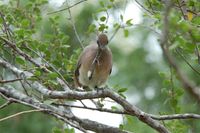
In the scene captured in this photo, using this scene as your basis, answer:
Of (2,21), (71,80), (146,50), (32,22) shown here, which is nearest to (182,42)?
(2,21)

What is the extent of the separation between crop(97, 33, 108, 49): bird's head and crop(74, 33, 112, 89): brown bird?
3.3 inches

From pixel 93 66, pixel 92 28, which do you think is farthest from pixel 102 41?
pixel 93 66

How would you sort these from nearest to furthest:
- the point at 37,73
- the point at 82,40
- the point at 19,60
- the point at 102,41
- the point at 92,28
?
1. the point at 37,73
2. the point at 19,60
3. the point at 102,41
4. the point at 92,28
5. the point at 82,40

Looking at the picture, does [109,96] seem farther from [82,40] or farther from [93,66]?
[82,40]

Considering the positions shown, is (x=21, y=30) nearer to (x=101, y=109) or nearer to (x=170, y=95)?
(x=101, y=109)

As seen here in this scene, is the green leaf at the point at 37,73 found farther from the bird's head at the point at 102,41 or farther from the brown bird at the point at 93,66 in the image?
the brown bird at the point at 93,66

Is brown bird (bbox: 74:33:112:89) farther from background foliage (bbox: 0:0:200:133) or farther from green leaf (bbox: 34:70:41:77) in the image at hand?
green leaf (bbox: 34:70:41:77)

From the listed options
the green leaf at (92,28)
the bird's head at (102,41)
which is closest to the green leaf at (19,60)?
the bird's head at (102,41)

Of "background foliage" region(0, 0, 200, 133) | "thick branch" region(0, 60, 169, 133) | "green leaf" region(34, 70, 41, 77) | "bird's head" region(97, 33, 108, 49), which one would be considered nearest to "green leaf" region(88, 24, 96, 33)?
"background foliage" region(0, 0, 200, 133)

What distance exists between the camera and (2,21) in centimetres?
347

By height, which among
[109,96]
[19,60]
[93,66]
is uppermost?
[93,66]

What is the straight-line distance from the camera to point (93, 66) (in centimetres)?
411

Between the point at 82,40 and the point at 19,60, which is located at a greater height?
the point at 82,40

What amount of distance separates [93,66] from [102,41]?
0.34 m
